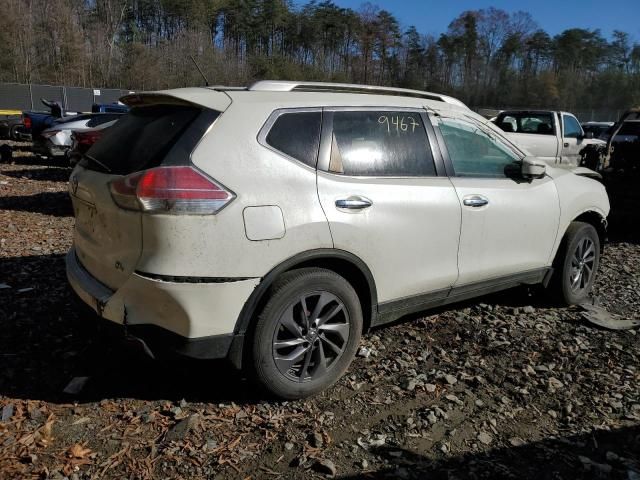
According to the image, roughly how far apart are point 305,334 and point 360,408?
0.57 meters

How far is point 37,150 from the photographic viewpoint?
13672 mm

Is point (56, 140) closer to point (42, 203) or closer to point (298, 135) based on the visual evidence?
point (42, 203)

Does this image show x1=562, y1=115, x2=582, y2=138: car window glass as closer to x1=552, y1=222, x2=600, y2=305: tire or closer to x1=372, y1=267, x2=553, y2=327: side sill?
x1=552, y1=222, x2=600, y2=305: tire

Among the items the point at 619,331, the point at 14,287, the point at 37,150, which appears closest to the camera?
the point at 619,331

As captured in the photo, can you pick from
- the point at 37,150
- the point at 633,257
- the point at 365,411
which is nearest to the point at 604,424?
the point at 365,411

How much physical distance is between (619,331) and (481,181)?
1775 millimetres

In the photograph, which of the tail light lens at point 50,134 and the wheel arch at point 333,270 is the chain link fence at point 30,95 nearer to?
the tail light lens at point 50,134

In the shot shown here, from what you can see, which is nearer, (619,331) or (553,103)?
(619,331)

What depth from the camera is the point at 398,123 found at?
365 centimetres

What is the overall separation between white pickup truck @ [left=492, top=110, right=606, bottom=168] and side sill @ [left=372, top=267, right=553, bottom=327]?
9.01 m

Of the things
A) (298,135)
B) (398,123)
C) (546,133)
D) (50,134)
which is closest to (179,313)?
(298,135)

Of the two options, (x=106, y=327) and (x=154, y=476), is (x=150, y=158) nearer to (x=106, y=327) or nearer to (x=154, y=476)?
(x=106, y=327)

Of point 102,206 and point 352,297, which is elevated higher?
point 102,206

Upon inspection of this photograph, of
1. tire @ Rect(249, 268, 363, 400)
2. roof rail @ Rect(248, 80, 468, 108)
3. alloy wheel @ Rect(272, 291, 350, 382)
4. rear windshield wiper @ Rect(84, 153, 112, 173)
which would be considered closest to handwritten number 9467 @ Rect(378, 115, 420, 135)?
roof rail @ Rect(248, 80, 468, 108)
